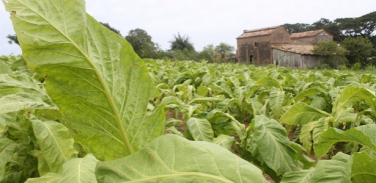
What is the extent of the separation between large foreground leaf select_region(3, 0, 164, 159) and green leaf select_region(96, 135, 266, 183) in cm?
21

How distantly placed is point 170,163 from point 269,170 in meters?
0.88

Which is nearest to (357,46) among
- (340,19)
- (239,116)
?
(340,19)

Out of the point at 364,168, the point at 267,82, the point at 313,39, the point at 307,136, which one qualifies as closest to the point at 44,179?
the point at 364,168

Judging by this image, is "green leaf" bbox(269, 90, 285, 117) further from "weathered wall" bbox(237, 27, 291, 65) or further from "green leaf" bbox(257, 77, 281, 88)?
"weathered wall" bbox(237, 27, 291, 65)

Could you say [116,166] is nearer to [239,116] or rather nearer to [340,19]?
[239,116]

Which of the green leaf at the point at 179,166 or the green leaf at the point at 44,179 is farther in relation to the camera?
the green leaf at the point at 44,179

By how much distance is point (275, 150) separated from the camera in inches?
48.2

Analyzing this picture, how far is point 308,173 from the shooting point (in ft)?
3.25

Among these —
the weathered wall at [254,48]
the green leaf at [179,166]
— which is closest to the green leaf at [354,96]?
the green leaf at [179,166]

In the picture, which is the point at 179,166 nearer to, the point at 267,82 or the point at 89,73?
the point at 89,73

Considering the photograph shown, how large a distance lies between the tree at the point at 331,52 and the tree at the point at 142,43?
17481 mm

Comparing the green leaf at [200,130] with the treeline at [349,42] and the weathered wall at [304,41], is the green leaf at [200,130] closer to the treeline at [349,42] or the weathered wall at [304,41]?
the treeline at [349,42]

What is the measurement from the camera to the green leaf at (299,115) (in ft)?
6.88

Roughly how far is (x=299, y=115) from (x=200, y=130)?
1025mm
